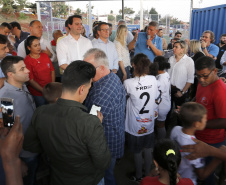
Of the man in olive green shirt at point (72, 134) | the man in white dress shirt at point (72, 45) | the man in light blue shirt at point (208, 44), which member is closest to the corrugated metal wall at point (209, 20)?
the man in light blue shirt at point (208, 44)

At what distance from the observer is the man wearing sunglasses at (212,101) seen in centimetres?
188

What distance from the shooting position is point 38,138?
4.95 ft

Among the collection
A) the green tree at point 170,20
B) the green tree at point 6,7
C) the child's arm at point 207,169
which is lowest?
the child's arm at point 207,169

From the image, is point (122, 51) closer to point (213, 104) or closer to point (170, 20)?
point (213, 104)

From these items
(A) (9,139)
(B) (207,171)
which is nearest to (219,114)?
(B) (207,171)

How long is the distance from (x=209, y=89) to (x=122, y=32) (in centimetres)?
297

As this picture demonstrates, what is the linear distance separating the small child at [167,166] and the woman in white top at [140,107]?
3.64 feet

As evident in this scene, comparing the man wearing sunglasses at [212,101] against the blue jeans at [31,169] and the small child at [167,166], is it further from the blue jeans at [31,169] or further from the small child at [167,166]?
the blue jeans at [31,169]

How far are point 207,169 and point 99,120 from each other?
3.84 ft

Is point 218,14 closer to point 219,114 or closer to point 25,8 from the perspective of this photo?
point 219,114

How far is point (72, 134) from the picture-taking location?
A: 129 centimetres

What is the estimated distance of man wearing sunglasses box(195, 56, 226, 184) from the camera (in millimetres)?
1879

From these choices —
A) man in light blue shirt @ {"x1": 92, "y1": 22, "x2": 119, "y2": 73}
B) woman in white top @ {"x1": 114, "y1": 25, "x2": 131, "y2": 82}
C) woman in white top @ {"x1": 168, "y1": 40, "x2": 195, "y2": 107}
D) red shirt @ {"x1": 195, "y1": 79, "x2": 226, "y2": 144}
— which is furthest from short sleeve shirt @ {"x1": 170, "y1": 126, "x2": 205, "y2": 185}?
woman in white top @ {"x1": 114, "y1": 25, "x2": 131, "y2": 82}

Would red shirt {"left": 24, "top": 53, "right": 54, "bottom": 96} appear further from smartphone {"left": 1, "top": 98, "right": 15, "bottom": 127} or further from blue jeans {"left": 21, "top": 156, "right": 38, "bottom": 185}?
smartphone {"left": 1, "top": 98, "right": 15, "bottom": 127}
